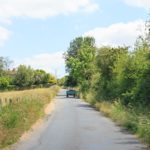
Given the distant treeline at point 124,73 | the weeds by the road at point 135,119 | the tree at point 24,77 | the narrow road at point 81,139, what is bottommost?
the narrow road at point 81,139

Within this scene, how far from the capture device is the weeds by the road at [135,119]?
69.2ft

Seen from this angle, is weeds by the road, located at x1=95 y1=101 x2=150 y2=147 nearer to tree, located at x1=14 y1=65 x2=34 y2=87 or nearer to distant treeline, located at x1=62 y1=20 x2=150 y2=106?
distant treeline, located at x1=62 y1=20 x2=150 y2=106

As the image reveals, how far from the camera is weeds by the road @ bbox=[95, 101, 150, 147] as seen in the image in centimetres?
2109

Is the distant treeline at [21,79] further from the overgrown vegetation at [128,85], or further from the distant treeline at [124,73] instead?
the overgrown vegetation at [128,85]

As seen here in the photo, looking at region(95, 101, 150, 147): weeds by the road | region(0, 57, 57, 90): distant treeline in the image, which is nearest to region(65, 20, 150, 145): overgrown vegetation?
region(95, 101, 150, 147): weeds by the road

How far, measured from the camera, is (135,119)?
26.4 metres

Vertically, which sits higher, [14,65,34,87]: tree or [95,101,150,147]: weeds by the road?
[14,65,34,87]: tree

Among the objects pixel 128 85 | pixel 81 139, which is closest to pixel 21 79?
pixel 128 85

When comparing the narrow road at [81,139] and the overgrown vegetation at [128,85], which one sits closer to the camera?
the narrow road at [81,139]

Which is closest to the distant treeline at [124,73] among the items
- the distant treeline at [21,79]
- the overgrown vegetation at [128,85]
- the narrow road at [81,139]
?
the overgrown vegetation at [128,85]

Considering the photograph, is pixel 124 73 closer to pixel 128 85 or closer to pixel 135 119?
pixel 128 85

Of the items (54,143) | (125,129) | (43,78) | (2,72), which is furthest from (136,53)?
(43,78)

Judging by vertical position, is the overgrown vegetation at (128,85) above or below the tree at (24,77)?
below

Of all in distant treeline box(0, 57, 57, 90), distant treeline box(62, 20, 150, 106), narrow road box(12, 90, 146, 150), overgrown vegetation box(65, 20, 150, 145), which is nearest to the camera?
narrow road box(12, 90, 146, 150)
